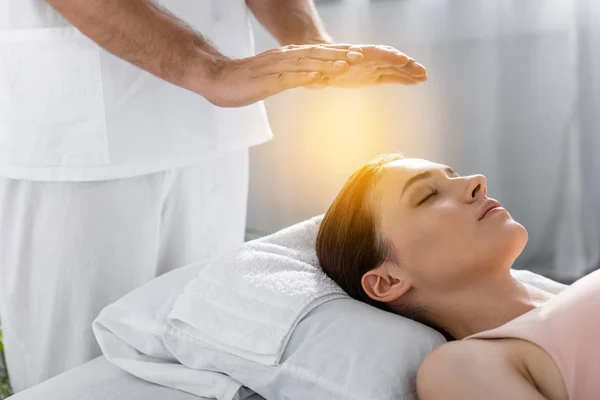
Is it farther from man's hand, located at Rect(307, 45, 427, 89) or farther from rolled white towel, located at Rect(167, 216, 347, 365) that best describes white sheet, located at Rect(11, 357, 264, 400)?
man's hand, located at Rect(307, 45, 427, 89)

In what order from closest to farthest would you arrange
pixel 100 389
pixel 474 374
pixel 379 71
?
1. pixel 474 374
2. pixel 100 389
3. pixel 379 71

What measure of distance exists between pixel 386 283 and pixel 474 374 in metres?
0.35

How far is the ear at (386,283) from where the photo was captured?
143 cm

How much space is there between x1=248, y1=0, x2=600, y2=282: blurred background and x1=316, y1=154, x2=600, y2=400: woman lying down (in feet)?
4.19

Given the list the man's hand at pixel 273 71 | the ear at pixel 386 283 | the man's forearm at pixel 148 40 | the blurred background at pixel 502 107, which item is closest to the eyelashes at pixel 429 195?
the ear at pixel 386 283

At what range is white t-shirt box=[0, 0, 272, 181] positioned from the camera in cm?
153

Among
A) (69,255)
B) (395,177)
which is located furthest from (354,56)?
(69,255)

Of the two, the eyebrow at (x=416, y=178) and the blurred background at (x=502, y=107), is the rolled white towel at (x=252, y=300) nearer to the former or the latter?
the eyebrow at (x=416, y=178)

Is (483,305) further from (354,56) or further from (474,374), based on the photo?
(354,56)

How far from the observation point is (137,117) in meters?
1.60

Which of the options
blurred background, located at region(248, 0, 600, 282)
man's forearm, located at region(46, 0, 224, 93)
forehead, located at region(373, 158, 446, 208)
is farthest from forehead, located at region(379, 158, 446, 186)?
blurred background, located at region(248, 0, 600, 282)

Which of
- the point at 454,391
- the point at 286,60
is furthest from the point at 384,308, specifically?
the point at 286,60

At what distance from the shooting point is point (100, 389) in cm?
138

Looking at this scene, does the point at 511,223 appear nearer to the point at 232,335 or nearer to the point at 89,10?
the point at 232,335
